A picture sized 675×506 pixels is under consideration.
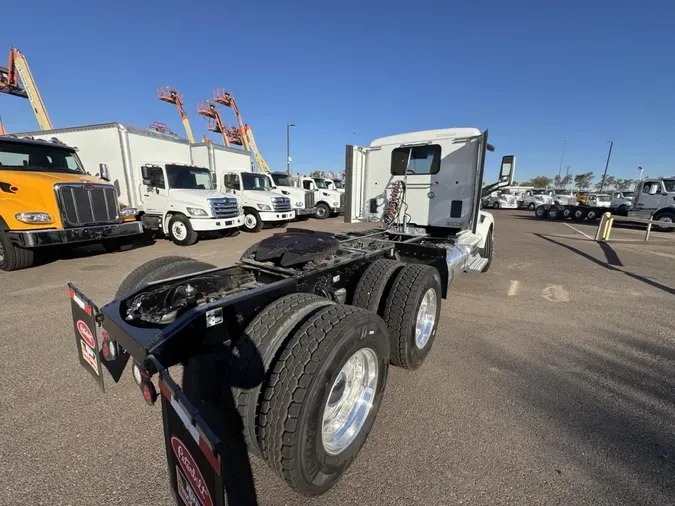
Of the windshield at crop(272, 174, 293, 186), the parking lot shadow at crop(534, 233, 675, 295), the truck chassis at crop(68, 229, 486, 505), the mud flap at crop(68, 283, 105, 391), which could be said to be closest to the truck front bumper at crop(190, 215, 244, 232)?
the windshield at crop(272, 174, 293, 186)

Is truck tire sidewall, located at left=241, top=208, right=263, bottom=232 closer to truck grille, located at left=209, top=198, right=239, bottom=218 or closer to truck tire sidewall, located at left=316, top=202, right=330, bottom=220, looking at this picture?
truck grille, located at left=209, top=198, right=239, bottom=218

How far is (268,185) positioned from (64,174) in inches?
277

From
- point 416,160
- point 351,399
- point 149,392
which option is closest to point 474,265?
point 416,160

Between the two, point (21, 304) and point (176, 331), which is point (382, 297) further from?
point (21, 304)

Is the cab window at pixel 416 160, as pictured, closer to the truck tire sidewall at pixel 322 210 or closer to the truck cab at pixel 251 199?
the truck cab at pixel 251 199

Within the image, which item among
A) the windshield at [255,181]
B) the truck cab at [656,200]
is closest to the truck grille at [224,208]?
the windshield at [255,181]

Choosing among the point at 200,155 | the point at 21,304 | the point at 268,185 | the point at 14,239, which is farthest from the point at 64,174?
the point at 268,185

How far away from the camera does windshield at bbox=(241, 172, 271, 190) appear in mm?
12211

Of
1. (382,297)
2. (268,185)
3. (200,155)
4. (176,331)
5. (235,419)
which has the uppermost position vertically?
(200,155)

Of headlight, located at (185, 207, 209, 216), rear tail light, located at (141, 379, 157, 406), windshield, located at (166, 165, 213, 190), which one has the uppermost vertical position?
windshield, located at (166, 165, 213, 190)

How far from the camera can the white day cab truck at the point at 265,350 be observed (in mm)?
1474

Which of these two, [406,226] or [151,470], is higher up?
[406,226]

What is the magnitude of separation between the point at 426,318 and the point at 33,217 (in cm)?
717

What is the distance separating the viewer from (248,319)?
1.99 meters
